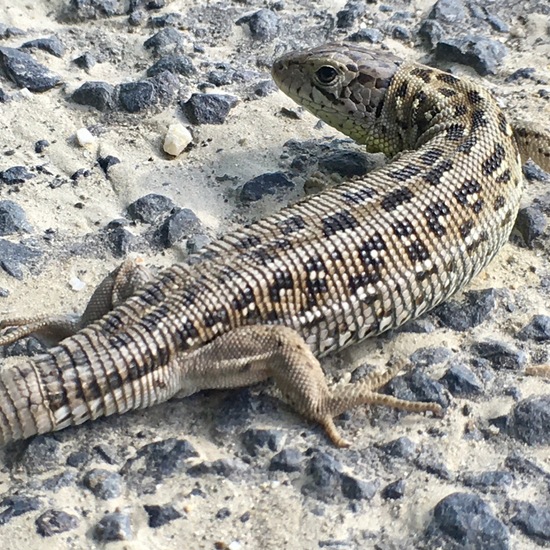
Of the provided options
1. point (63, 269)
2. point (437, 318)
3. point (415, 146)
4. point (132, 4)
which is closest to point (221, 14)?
point (132, 4)

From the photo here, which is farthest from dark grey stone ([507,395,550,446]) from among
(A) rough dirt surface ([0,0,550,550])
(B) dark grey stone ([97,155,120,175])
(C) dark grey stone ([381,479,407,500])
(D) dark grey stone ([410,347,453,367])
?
(B) dark grey stone ([97,155,120,175])

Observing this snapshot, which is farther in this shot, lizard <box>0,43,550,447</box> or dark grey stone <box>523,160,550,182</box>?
dark grey stone <box>523,160,550,182</box>

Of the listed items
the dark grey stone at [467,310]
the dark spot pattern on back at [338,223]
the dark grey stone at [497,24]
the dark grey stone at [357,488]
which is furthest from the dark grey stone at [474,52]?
the dark grey stone at [357,488]

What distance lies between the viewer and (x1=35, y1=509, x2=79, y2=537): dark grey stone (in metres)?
3.39

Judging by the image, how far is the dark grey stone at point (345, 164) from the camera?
549 centimetres

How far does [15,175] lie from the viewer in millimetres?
5145

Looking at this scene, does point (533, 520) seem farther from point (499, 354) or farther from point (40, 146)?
point (40, 146)

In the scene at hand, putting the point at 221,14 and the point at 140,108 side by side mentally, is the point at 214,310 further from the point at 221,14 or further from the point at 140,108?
the point at 221,14

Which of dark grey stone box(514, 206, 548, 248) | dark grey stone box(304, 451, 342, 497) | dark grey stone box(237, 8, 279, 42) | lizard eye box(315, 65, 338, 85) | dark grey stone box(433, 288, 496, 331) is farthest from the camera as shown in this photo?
dark grey stone box(237, 8, 279, 42)

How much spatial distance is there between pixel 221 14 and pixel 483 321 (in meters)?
3.25

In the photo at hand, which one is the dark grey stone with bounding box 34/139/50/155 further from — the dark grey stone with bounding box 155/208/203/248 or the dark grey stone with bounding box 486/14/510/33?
the dark grey stone with bounding box 486/14/510/33

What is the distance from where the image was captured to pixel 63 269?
4.66 m

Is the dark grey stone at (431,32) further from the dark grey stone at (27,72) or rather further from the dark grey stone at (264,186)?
the dark grey stone at (27,72)

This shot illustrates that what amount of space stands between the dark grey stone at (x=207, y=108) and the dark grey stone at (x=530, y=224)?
75.0 inches
